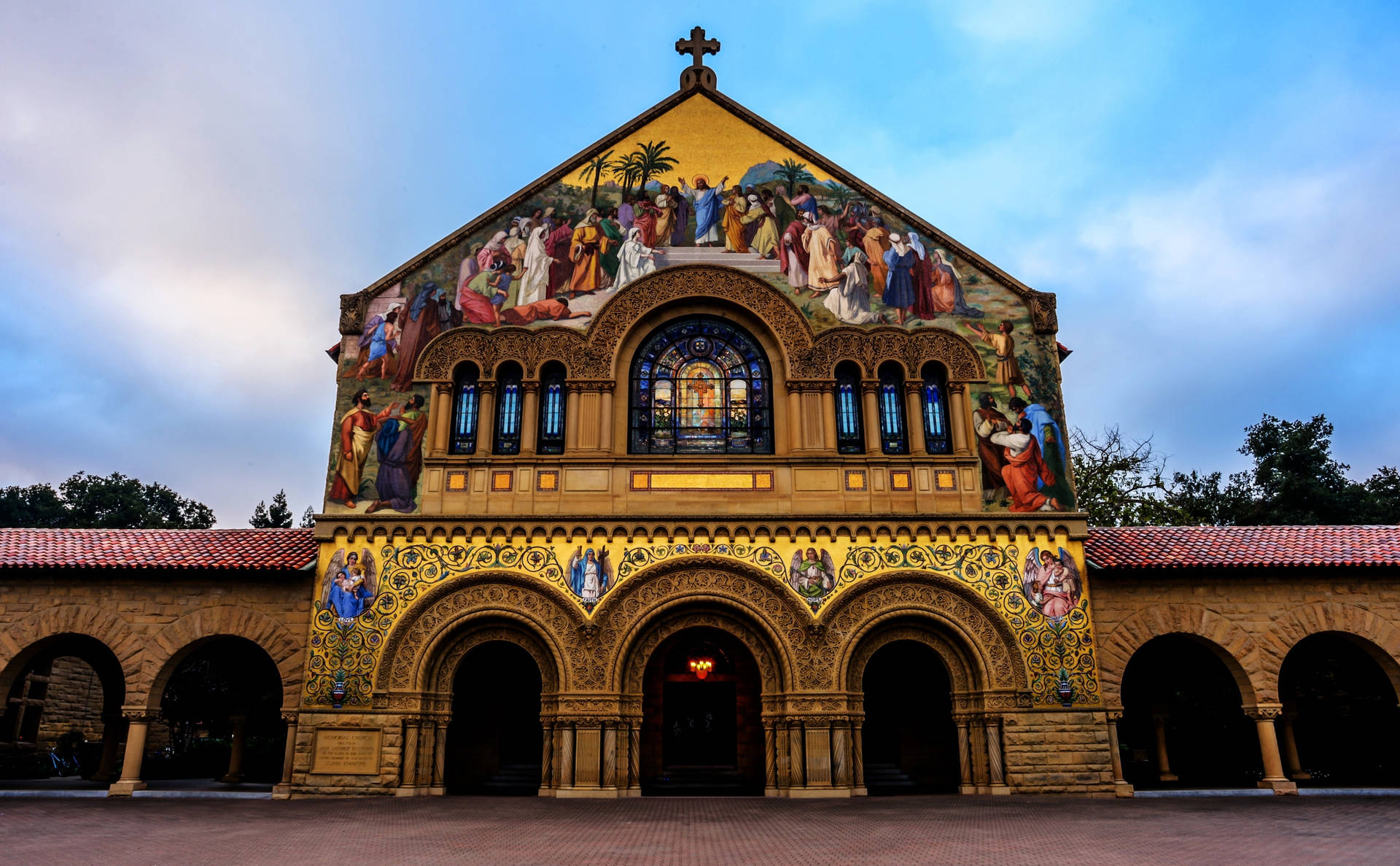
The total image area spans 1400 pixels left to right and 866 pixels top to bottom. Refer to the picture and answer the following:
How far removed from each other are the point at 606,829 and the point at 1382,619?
1508 cm

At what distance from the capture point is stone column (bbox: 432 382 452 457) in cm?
1791

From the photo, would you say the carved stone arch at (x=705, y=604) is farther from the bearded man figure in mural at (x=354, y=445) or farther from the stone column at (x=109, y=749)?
the stone column at (x=109, y=749)

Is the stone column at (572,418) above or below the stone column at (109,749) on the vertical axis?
above

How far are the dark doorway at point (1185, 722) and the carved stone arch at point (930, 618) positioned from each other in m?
3.81

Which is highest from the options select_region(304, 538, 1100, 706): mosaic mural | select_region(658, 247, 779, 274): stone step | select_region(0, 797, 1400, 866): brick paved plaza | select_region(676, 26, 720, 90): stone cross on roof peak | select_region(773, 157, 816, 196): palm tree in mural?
select_region(676, 26, 720, 90): stone cross on roof peak

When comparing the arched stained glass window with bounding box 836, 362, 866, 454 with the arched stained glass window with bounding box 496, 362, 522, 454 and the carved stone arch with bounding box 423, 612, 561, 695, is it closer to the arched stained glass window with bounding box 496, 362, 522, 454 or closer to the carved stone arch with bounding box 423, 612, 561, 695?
the arched stained glass window with bounding box 496, 362, 522, 454

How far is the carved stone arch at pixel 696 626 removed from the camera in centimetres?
1675

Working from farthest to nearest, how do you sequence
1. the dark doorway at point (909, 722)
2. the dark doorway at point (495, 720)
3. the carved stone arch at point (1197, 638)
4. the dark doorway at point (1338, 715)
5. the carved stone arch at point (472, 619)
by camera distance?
the dark doorway at point (1338, 715), the dark doorway at point (495, 720), the dark doorway at point (909, 722), the carved stone arch at point (1197, 638), the carved stone arch at point (472, 619)

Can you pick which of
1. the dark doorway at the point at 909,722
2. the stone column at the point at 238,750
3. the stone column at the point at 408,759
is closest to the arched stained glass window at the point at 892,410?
the dark doorway at the point at 909,722

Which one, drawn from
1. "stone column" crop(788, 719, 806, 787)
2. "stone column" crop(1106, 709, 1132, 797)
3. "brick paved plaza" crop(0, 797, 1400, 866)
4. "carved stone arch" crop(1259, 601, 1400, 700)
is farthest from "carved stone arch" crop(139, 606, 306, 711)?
"carved stone arch" crop(1259, 601, 1400, 700)

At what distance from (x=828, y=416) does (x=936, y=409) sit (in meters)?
2.22

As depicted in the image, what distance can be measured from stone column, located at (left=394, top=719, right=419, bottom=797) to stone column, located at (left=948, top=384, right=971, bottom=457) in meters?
11.4

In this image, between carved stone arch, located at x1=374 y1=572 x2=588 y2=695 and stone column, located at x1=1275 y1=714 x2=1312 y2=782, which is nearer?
carved stone arch, located at x1=374 y1=572 x2=588 y2=695

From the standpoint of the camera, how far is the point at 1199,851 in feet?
32.6
